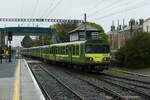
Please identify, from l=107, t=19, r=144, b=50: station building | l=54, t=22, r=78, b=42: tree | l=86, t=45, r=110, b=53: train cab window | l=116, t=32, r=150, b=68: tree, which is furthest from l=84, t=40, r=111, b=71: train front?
l=107, t=19, r=144, b=50: station building

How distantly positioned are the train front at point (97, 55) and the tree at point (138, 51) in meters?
7.38

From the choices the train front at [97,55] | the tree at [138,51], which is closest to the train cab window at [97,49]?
the train front at [97,55]

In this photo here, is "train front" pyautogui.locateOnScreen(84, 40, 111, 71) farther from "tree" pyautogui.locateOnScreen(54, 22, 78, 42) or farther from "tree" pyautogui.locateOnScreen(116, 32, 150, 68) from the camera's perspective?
"tree" pyautogui.locateOnScreen(54, 22, 78, 42)

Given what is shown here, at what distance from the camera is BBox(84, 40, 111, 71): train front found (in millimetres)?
26312

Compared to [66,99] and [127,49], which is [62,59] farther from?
[66,99]

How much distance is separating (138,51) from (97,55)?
8.48 m

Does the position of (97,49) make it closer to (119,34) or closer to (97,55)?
(97,55)

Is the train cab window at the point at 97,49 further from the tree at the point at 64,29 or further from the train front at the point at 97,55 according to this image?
the tree at the point at 64,29

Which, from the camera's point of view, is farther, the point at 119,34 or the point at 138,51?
the point at 119,34

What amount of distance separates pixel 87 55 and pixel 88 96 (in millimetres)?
12222

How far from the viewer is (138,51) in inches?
1332

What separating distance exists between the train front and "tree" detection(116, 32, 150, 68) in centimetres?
738

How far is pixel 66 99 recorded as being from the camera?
43.9 feet

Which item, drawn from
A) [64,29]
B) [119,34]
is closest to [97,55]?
[64,29]
